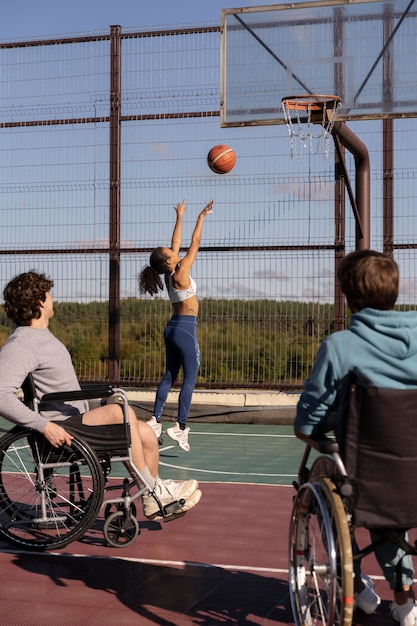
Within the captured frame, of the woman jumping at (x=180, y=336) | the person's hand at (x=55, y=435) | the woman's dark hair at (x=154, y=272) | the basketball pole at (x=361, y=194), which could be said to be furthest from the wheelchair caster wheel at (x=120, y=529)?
the basketball pole at (x=361, y=194)

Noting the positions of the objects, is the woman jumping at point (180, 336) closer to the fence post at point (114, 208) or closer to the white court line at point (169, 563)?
the fence post at point (114, 208)

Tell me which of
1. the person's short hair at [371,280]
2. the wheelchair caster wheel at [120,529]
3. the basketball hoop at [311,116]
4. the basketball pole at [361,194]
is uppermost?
the basketball hoop at [311,116]

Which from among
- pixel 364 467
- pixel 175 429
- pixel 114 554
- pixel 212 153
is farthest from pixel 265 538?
pixel 212 153

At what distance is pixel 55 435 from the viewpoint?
4.69 meters

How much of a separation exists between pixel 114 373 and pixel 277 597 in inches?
315

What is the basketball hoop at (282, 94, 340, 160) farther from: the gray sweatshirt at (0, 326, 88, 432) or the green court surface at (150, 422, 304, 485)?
the gray sweatshirt at (0, 326, 88, 432)

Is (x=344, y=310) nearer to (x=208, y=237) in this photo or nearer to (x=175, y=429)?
(x=208, y=237)

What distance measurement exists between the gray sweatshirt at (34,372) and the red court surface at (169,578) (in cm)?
67

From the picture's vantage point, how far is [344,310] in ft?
36.9

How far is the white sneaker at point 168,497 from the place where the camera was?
5.14 meters

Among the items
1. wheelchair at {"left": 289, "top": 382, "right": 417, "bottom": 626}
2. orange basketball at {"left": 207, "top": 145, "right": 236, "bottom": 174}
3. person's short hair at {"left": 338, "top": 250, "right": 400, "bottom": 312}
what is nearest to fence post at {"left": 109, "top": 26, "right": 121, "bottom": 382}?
orange basketball at {"left": 207, "top": 145, "right": 236, "bottom": 174}

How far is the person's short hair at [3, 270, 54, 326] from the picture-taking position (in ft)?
16.6

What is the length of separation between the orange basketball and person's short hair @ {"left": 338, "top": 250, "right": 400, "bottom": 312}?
7.04 m

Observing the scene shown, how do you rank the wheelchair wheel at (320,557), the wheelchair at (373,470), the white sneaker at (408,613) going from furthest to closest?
1. the white sneaker at (408,613)
2. the wheelchair at (373,470)
3. the wheelchair wheel at (320,557)
